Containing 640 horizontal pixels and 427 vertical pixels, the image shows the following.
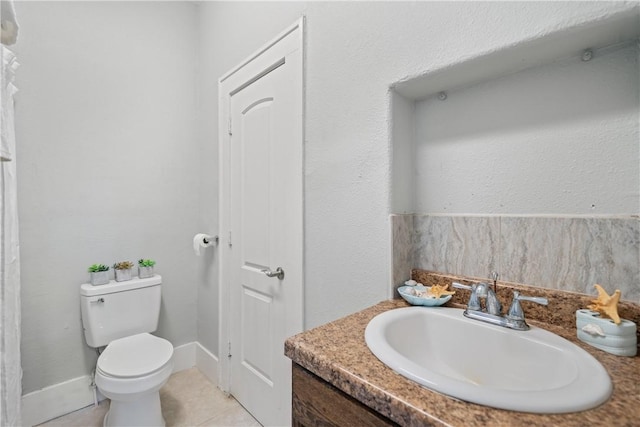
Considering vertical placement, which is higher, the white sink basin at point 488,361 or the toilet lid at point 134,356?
the white sink basin at point 488,361

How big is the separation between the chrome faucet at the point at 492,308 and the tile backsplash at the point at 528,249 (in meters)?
0.10

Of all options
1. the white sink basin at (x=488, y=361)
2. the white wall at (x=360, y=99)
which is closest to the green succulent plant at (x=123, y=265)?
the white wall at (x=360, y=99)

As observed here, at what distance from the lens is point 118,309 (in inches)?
68.5

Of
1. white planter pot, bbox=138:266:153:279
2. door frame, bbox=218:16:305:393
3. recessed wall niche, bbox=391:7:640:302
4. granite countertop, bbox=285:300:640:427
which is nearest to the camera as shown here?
granite countertop, bbox=285:300:640:427

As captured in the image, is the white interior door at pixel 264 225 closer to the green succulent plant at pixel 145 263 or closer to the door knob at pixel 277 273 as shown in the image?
the door knob at pixel 277 273

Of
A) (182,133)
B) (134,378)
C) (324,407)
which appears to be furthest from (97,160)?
(324,407)

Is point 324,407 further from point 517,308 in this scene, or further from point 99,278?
point 99,278

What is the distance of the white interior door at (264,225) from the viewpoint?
1.37 metres

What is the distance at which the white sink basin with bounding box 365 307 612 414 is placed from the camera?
46cm

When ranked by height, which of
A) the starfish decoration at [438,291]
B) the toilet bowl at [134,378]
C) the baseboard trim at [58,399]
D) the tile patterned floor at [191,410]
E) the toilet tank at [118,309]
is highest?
the starfish decoration at [438,291]

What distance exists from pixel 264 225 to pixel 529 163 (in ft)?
3.89

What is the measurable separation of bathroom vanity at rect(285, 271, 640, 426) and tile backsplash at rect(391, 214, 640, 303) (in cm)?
5

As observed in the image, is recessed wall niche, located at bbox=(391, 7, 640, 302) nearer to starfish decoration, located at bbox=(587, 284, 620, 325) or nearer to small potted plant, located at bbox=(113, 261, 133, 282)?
starfish decoration, located at bbox=(587, 284, 620, 325)

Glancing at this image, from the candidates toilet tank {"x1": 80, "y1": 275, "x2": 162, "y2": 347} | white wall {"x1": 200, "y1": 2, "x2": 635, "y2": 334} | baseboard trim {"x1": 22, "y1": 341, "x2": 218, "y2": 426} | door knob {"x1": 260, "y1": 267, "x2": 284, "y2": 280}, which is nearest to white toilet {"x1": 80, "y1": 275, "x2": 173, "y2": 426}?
toilet tank {"x1": 80, "y1": 275, "x2": 162, "y2": 347}
